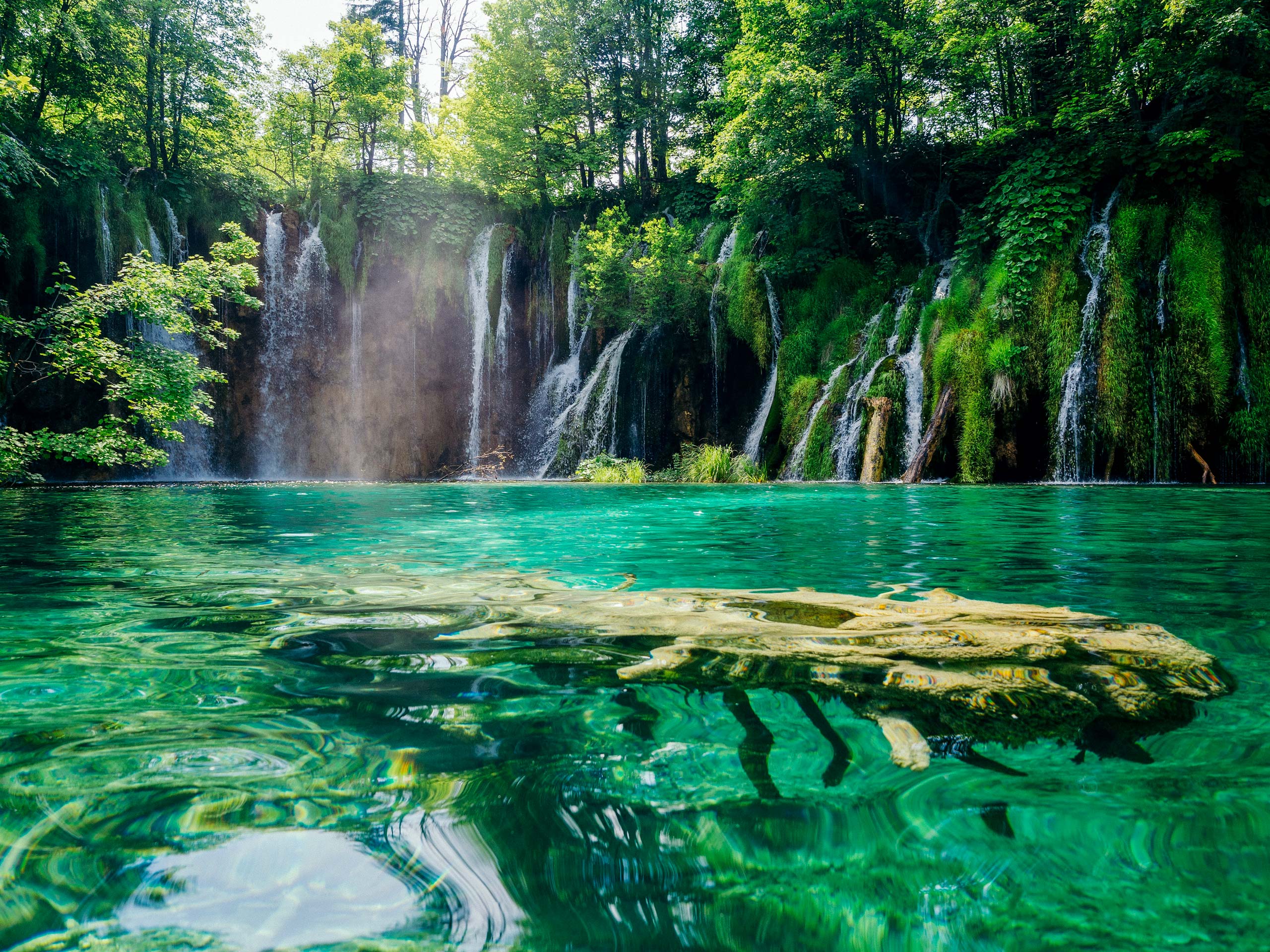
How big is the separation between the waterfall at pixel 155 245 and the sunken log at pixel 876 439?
18896 mm

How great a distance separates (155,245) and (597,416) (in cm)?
1317

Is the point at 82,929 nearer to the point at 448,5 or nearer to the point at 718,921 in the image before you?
the point at 718,921

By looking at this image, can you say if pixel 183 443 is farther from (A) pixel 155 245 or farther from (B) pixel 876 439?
(B) pixel 876 439

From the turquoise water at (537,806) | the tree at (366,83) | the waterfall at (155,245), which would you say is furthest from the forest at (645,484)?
the waterfall at (155,245)

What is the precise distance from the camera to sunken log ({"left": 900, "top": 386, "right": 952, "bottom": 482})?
469 inches

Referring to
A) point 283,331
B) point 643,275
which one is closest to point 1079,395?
point 643,275

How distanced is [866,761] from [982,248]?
1580 centimetres

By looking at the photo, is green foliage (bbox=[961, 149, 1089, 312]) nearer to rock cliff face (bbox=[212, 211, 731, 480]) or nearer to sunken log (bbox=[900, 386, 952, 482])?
sunken log (bbox=[900, 386, 952, 482])

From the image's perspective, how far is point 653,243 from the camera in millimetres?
17438

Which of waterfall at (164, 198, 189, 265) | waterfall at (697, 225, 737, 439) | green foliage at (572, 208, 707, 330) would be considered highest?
waterfall at (164, 198, 189, 265)

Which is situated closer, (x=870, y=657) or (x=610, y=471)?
(x=870, y=657)

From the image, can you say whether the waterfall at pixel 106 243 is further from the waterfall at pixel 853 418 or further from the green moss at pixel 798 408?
the waterfall at pixel 853 418

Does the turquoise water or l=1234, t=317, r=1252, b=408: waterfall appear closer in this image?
the turquoise water

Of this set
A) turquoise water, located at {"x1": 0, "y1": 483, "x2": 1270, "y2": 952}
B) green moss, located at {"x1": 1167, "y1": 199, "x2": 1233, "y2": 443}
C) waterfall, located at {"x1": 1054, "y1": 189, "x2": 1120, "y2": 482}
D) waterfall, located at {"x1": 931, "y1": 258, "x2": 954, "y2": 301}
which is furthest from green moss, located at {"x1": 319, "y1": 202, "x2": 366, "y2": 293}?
turquoise water, located at {"x1": 0, "y1": 483, "x2": 1270, "y2": 952}
